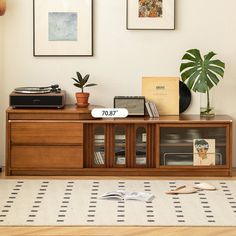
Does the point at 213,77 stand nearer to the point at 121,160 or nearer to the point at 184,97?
the point at 184,97

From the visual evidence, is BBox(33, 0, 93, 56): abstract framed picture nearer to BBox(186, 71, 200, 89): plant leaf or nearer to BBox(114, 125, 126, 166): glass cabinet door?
BBox(114, 125, 126, 166): glass cabinet door

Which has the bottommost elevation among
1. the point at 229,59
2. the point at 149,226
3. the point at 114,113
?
the point at 149,226

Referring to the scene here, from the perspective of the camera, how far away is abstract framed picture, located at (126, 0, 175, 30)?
6.72 m

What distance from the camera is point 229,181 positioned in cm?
621

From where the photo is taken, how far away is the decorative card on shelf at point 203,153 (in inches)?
253

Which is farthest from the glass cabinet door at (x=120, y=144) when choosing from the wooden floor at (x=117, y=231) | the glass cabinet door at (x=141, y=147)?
the wooden floor at (x=117, y=231)

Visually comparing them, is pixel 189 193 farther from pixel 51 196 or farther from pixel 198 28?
pixel 198 28

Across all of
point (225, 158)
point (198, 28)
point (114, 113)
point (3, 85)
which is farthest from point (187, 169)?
point (3, 85)

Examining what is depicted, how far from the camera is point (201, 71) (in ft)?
21.4

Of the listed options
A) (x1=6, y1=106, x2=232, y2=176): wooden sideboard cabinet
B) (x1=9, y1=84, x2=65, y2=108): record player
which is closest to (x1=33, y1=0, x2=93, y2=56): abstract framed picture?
(x1=9, y1=84, x2=65, y2=108): record player

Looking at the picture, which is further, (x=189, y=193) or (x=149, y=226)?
(x=189, y=193)

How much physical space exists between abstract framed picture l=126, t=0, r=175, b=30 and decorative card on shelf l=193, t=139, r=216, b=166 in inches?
43.1

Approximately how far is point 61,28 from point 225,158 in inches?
73.9

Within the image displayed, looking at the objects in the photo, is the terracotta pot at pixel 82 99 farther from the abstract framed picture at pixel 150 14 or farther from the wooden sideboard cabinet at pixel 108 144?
the abstract framed picture at pixel 150 14
